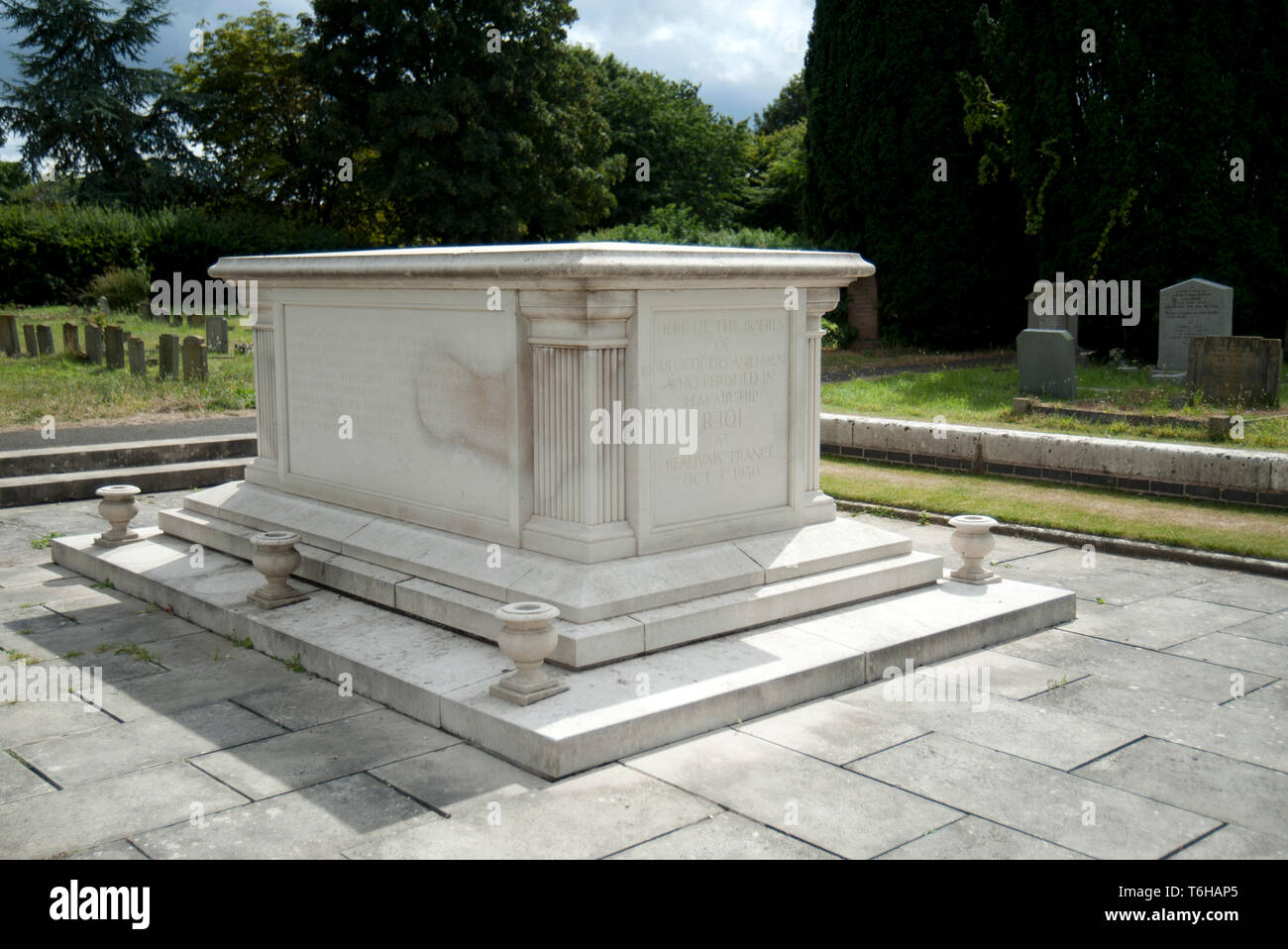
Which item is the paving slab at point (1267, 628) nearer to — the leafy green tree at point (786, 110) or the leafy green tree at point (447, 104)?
the leafy green tree at point (447, 104)

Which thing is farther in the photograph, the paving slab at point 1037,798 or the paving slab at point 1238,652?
the paving slab at point 1238,652

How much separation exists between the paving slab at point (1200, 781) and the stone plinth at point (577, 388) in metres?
2.45

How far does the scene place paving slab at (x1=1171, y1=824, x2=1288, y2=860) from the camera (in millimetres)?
3887

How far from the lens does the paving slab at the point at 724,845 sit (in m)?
3.86

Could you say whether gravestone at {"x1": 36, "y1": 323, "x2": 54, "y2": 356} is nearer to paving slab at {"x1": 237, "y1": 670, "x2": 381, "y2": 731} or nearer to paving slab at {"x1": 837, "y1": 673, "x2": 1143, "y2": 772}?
paving slab at {"x1": 237, "y1": 670, "x2": 381, "y2": 731}

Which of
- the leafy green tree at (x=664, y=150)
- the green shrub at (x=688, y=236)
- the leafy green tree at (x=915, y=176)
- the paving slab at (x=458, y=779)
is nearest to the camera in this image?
the paving slab at (x=458, y=779)

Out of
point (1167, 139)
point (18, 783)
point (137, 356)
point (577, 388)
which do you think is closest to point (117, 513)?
point (18, 783)

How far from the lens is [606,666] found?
17.8 feet

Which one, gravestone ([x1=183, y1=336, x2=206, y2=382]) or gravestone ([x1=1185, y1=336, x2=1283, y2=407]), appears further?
gravestone ([x1=183, y1=336, x2=206, y2=382])

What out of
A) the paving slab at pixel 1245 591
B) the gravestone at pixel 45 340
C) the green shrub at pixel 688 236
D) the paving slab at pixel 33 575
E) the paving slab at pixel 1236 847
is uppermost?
the green shrub at pixel 688 236

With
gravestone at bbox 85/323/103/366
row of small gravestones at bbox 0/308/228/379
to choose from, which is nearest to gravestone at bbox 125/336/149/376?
row of small gravestones at bbox 0/308/228/379

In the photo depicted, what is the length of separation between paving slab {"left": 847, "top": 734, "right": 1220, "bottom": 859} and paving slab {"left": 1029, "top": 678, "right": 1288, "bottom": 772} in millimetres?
732

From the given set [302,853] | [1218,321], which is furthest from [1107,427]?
[302,853]

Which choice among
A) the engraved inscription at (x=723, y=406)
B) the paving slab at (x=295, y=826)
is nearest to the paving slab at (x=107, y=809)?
the paving slab at (x=295, y=826)
